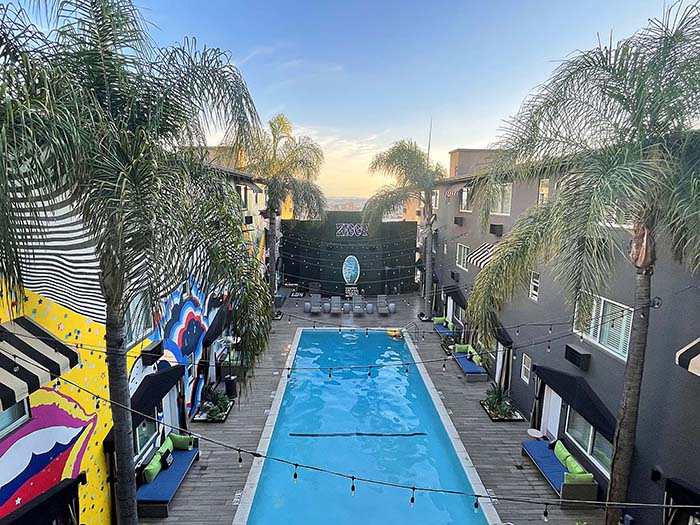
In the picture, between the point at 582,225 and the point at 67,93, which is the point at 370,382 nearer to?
the point at 582,225

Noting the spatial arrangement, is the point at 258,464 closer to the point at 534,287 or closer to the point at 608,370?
the point at 608,370

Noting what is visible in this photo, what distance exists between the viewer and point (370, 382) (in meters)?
14.7

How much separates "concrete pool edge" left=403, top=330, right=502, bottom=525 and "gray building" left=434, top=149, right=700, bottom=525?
2292 mm

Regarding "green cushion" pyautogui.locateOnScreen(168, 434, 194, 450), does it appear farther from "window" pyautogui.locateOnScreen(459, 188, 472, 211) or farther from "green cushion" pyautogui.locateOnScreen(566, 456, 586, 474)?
"window" pyautogui.locateOnScreen(459, 188, 472, 211)

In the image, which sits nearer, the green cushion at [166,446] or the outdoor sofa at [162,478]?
the outdoor sofa at [162,478]

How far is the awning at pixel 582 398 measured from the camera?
7.84 metres

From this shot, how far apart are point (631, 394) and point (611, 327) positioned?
7.82 feet

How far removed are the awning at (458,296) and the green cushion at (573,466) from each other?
828 cm

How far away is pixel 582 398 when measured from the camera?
339 inches

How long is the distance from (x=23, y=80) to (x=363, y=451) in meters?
10.0

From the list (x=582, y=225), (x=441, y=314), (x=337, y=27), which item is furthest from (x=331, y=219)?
(x=582, y=225)

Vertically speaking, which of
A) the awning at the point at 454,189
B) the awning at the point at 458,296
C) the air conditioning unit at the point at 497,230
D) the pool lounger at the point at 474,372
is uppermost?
the awning at the point at 454,189

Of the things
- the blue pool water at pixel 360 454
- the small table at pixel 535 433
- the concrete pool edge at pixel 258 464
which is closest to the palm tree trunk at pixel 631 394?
the blue pool water at pixel 360 454

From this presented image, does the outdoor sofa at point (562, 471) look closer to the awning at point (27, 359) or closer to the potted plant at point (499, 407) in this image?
the potted plant at point (499, 407)
